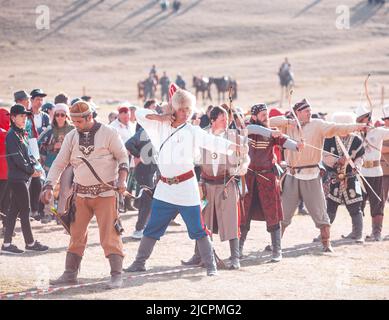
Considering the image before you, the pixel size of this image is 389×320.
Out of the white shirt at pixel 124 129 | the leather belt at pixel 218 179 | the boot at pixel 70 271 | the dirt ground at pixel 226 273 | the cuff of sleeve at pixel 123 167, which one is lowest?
the dirt ground at pixel 226 273

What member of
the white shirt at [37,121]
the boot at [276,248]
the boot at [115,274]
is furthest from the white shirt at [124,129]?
the boot at [115,274]

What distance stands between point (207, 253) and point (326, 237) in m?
2.28

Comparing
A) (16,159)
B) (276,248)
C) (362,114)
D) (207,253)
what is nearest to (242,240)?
(276,248)

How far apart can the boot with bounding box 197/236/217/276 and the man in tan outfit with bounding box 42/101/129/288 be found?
2.68 ft

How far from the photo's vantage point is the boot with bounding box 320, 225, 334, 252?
1089 cm

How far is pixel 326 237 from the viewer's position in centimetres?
1091

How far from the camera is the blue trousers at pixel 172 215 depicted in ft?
29.2

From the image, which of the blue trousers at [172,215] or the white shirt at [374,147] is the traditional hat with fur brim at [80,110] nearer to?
the blue trousers at [172,215]

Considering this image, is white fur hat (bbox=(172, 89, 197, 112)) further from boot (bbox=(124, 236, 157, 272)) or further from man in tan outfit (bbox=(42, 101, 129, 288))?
boot (bbox=(124, 236, 157, 272))

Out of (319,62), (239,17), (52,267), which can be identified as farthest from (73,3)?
(52,267)

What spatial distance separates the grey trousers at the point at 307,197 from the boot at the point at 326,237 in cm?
5

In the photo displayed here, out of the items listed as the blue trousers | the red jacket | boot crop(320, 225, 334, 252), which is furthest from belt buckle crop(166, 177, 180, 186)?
the red jacket

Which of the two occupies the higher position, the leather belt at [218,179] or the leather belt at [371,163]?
the leather belt at [371,163]
